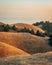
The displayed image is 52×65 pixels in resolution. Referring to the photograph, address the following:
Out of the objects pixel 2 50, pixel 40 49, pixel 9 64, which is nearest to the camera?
pixel 9 64

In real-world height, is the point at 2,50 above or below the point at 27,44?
above

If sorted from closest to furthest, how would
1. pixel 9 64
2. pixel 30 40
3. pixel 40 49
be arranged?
1. pixel 9 64
2. pixel 40 49
3. pixel 30 40

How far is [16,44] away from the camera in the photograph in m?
66.5

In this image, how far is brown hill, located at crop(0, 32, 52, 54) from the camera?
6538cm

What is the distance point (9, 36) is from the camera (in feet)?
230

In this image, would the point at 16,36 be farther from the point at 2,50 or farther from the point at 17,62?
the point at 17,62

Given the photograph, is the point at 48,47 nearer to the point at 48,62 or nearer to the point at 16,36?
the point at 16,36

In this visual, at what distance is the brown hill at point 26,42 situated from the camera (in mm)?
65375

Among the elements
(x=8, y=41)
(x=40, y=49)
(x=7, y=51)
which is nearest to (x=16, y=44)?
(x=8, y=41)

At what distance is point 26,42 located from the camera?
6850 cm

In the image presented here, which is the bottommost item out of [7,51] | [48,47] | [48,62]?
[48,47]

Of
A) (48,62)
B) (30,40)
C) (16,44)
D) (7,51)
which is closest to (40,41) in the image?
(30,40)

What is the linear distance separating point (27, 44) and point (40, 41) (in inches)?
229

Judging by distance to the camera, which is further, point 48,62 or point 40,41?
point 40,41
